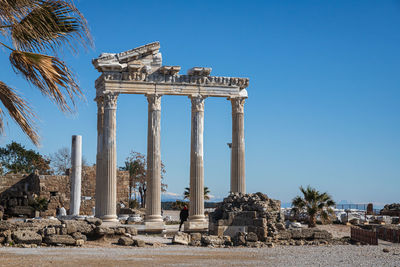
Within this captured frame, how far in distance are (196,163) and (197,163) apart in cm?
5

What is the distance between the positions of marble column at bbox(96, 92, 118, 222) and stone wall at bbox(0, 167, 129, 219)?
14.6m

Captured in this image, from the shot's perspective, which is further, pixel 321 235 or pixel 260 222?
pixel 321 235

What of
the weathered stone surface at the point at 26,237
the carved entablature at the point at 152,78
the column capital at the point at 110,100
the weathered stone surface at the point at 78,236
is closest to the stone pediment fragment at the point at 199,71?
the carved entablature at the point at 152,78

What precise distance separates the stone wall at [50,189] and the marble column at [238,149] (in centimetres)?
1688

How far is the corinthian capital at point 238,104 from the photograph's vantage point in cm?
3238

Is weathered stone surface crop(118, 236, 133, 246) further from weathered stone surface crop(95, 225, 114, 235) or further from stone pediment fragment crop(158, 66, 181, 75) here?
stone pediment fragment crop(158, 66, 181, 75)

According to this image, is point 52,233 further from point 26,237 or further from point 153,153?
point 153,153

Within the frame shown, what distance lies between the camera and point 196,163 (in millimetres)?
31266

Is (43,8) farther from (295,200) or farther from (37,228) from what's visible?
(295,200)

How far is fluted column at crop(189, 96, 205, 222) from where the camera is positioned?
31.3 meters

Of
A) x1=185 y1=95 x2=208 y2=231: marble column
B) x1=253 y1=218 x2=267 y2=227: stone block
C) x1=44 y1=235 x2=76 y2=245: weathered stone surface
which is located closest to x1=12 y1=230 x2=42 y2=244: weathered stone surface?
x1=44 y1=235 x2=76 y2=245: weathered stone surface

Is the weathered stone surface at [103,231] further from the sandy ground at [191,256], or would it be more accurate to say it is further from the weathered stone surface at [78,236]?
the weathered stone surface at [78,236]

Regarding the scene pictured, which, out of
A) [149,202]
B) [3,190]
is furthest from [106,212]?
[3,190]

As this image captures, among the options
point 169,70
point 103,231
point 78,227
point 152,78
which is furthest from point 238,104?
point 78,227
